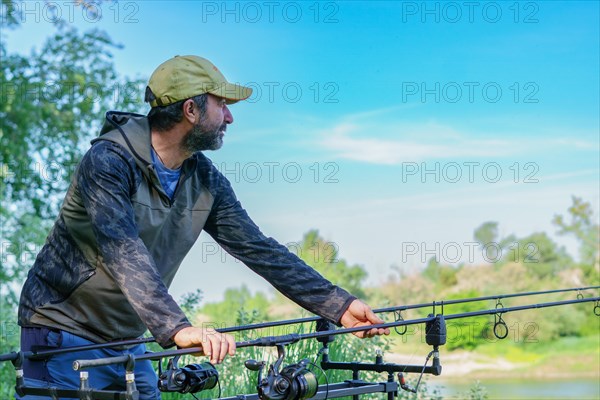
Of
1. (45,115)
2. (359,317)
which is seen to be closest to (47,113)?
(45,115)

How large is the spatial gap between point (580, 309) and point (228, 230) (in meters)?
6.04

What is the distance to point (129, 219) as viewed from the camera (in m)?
2.60

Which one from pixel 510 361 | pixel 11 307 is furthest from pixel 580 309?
pixel 11 307

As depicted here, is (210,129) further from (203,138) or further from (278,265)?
(278,265)

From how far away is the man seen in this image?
270cm

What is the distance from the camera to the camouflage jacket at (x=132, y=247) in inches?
98.9

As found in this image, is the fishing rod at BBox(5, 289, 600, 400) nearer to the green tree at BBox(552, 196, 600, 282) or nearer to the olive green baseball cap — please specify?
the olive green baseball cap

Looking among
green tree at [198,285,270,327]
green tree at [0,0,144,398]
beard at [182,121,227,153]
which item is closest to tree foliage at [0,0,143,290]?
green tree at [0,0,144,398]

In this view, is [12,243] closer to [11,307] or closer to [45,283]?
[11,307]

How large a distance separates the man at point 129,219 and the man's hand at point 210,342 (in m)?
0.38

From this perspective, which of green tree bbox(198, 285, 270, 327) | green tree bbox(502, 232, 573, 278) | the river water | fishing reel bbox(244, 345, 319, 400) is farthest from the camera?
green tree bbox(502, 232, 573, 278)

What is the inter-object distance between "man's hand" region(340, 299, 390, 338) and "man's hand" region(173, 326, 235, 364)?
0.82 metres

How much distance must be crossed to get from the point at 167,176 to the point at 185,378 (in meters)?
0.70

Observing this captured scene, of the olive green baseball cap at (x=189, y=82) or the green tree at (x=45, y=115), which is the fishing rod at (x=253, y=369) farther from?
the green tree at (x=45, y=115)
